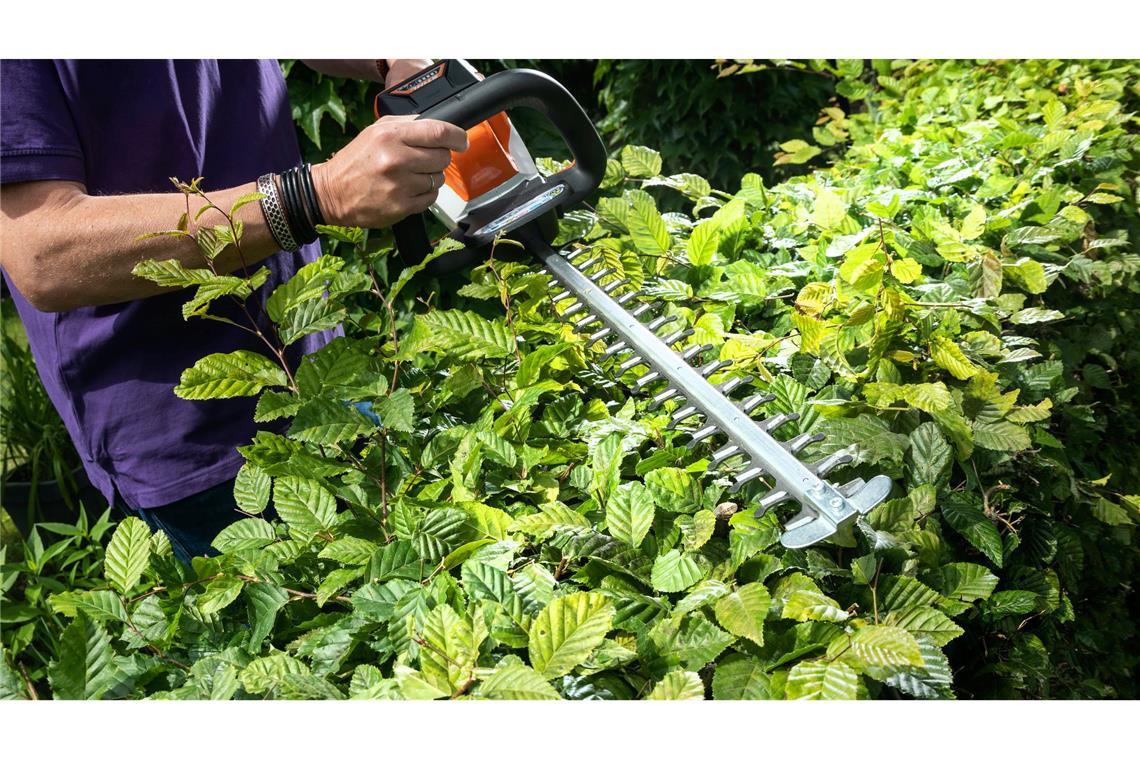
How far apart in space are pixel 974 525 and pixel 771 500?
289 mm

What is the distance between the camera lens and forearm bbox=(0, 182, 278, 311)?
1.62 m

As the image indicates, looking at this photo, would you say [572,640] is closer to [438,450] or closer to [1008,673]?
[438,450]

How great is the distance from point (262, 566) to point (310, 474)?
0.51 ft

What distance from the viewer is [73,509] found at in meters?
3.79

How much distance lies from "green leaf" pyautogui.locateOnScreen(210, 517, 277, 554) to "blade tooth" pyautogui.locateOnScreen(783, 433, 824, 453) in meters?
0.71

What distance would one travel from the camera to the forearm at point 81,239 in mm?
1621

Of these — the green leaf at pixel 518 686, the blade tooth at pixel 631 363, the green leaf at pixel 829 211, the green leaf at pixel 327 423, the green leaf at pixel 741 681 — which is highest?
the green leaf at pixel 327 423

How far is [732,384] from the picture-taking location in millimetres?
1458

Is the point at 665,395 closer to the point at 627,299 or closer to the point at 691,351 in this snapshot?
the point at 691,351

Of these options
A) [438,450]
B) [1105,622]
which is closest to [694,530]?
[438,450]

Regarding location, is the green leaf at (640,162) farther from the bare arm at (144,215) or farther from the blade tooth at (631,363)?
the blade tooth at (631,363)

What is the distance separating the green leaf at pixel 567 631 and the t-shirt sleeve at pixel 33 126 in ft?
4.20

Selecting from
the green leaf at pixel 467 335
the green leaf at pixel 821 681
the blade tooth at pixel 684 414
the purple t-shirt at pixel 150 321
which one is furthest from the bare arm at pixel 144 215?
the green leaf at pixel 821 681

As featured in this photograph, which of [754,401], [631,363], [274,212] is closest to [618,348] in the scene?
[631,363]
